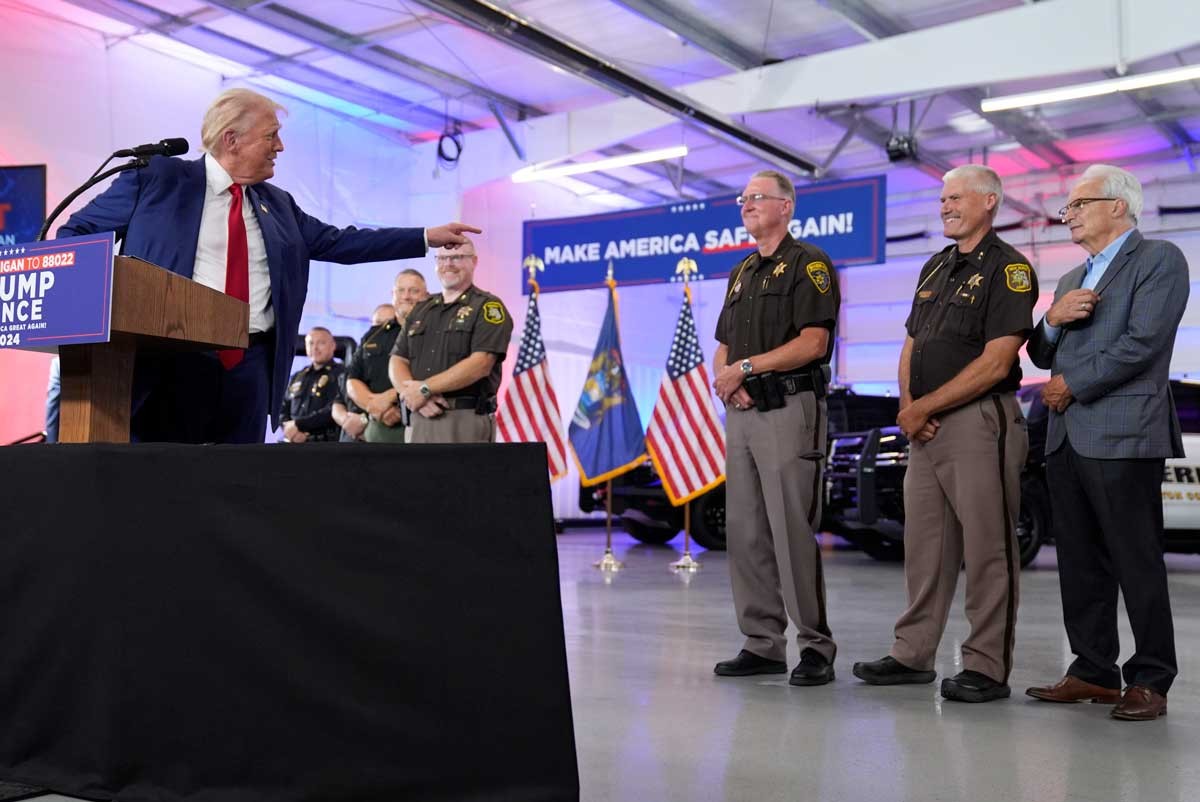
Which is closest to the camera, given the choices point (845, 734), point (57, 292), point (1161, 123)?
point (57, 292)

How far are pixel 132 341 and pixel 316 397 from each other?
5308 millimetres

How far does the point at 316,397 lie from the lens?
24.2ft

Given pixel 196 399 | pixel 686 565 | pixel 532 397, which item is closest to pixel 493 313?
pixel 196 399

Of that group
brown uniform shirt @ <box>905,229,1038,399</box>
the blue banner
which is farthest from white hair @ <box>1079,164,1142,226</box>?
the blue banner

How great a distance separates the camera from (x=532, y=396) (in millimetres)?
8766

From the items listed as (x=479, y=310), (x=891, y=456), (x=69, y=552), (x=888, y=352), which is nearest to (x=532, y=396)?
(x=891, y=456)

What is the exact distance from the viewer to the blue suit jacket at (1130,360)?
3059mm

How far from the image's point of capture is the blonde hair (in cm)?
264

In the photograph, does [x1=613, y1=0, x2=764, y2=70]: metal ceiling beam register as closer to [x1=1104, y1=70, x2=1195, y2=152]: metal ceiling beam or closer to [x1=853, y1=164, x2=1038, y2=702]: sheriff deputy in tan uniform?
[x1=1104, y1=70, x2=1195, y2=152]: metal ceiling beam

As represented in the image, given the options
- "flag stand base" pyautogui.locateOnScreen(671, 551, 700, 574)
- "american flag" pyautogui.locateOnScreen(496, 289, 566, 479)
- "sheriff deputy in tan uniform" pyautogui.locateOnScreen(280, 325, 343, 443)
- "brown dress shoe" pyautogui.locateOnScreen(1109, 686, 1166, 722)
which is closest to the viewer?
"brown dress shoe" pyautogui.locateOnScreen(1109, 686, 1166, 722)

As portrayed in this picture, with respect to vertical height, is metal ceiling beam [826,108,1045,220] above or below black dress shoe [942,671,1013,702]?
above

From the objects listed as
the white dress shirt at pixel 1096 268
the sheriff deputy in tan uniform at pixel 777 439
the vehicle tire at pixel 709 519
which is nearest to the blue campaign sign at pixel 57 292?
the sheriff deputy in tan uniform at pixel 777 439

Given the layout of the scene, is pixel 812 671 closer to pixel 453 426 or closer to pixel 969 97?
pixel 453 426

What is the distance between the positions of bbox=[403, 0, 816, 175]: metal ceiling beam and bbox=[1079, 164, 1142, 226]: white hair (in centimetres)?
557
